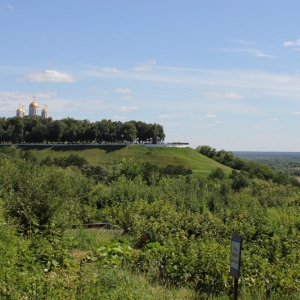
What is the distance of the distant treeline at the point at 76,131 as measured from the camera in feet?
289

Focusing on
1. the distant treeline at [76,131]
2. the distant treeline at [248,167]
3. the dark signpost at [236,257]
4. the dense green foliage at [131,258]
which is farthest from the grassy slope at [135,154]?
the dark signpost at [236,257]

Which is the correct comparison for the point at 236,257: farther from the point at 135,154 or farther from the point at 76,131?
the point at 76,131

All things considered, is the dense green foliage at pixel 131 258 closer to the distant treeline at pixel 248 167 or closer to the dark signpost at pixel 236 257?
the dark signpost at pixel 236 257

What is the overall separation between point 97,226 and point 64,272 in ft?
21.3

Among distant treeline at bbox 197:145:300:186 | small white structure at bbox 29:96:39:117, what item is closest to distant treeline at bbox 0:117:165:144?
distant treeline at bbox 197:145:300:186

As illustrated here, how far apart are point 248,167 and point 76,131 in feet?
128

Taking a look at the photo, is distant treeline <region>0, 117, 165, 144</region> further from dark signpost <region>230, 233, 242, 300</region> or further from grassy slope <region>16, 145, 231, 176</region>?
dark signpost <region>230, 233, 242, 300</region>

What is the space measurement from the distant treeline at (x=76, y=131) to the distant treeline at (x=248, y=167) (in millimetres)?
13466

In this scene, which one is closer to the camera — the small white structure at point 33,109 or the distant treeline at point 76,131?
the distant treeline at point 76,131

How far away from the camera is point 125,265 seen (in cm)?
726

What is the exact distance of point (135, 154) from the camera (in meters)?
A: 76.9

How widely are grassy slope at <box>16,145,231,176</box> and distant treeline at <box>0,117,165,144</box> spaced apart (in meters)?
6.68

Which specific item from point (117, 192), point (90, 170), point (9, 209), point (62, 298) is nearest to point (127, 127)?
point (90, 170)

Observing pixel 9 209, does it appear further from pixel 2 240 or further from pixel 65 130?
pixel 65 130
